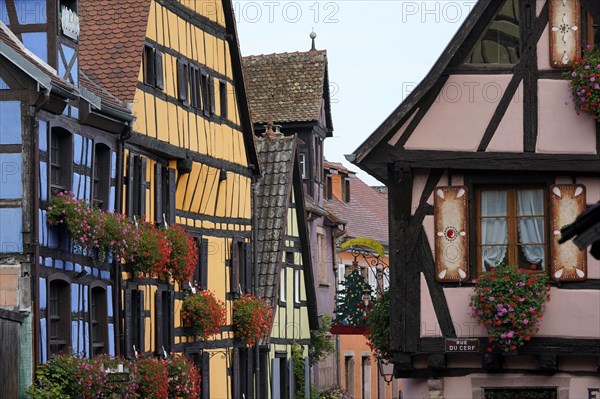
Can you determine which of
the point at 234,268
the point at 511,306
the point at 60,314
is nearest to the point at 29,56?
the point at 60,314

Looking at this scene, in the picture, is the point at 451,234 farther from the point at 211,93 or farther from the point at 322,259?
the point at 322,259

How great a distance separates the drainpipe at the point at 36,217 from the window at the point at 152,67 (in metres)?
5.91

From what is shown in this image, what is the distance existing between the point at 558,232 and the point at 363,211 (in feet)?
122

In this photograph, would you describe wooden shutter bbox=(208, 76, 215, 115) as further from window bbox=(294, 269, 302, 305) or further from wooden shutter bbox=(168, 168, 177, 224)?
window bbox=(294, 269, 302, 305)

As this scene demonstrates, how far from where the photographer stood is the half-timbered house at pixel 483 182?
2070cm

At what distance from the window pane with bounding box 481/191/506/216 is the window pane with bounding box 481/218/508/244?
0.11 metres

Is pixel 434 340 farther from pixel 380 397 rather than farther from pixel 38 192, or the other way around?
pixel 380 397

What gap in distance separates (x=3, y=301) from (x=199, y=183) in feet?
31.5

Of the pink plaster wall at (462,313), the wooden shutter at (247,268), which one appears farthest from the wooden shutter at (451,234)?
the wooden shutter at (247,268)

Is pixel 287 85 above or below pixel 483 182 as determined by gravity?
above

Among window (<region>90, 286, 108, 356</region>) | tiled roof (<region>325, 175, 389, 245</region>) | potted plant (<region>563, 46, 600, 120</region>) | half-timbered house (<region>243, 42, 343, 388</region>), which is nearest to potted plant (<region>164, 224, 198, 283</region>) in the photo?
window (<region>90, 286, 108, 356</region>)

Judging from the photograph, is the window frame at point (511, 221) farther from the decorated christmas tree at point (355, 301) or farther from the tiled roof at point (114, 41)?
the tiled roof at point (114, 41)

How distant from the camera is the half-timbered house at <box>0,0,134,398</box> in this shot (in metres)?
21.7

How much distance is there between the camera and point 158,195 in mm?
28219
